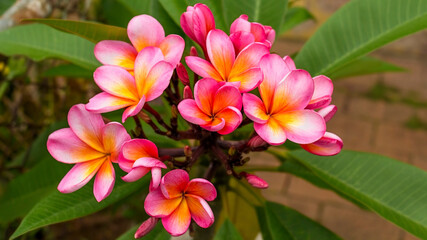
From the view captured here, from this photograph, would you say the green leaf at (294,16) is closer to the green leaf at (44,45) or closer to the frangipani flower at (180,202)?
the green leaf at (44,45)

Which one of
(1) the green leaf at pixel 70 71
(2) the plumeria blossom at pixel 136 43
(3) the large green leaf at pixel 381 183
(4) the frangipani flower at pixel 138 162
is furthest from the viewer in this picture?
(1) the green leaf at pixel 70 71

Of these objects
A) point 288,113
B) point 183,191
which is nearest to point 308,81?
point 288,113

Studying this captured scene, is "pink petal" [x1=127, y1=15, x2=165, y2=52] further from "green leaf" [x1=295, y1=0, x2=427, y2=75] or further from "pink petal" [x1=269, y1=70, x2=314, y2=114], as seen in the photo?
"green leaf" [x1=295, y1=0, x2=427, y2=75]

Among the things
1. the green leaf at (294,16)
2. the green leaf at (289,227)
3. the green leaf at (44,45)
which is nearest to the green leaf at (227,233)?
the green leaf at (289,227)

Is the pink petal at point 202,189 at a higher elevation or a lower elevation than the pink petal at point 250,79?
lower

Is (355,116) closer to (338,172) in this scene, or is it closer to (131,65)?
(338,172)

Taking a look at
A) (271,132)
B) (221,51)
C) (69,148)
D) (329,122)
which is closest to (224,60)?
(221,51)

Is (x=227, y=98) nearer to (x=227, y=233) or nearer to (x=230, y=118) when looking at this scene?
(x=230, y=118)

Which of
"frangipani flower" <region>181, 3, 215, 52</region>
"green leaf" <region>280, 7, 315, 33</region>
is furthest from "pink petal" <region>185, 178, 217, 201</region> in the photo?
"green leaf" <region>280, 7, 315, 33</region>
